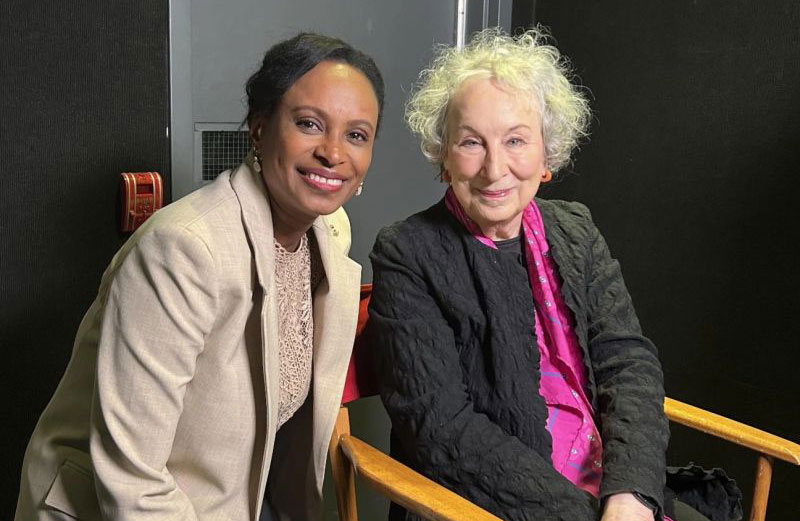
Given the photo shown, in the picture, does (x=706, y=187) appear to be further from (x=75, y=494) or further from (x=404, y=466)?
(x=75, y=494)

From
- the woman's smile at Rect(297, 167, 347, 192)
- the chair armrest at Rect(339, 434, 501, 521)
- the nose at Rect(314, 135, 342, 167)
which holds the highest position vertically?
the nose at Rect(314, 135, 342, 167)

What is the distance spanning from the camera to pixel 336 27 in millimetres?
2438

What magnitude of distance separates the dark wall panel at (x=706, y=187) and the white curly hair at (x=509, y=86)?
640mm

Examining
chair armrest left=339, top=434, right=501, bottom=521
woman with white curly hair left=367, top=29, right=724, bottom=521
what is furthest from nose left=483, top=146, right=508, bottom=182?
chair armrest left=339, top=434, right=501, bottom=521

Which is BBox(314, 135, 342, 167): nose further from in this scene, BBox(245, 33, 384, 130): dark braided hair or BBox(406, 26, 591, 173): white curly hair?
BBox(406, 26, 591, 173): white curly hair

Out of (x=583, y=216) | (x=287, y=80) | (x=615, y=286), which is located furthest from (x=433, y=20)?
(x=287, y=80)

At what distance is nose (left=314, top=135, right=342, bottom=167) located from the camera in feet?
4.91

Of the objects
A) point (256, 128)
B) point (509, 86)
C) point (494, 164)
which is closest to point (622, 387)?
point (494, 164)

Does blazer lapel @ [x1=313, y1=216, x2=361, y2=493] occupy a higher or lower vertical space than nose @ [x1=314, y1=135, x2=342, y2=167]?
lower

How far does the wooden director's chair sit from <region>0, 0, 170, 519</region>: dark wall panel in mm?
629

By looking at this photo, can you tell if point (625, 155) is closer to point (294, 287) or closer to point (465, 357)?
point (465, 357)

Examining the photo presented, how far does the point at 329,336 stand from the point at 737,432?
0.82 metres

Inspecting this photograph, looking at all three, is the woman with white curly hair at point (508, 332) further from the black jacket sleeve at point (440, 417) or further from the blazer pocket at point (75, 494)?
the blazer pocket at point (75, 494)

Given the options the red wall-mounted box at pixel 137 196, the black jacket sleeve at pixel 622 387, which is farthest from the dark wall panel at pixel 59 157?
the black jacket sleeve at pixel 622 387
